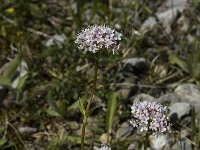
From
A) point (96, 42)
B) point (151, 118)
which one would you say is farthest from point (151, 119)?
point (96, 42)

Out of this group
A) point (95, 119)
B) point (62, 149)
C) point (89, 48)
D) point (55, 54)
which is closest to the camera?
point (89, 48)

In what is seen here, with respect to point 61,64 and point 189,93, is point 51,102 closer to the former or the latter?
point 61,64

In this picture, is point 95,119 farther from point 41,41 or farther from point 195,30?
point 195,30

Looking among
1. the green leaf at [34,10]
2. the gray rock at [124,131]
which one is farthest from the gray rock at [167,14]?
the gray rock at [124,131]

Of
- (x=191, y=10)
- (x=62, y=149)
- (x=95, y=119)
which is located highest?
(x=191, y=10)

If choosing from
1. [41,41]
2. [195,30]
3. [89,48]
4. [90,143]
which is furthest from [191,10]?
[89,48]

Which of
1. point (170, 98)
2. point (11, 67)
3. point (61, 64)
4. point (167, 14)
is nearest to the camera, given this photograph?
point (170, 98)
